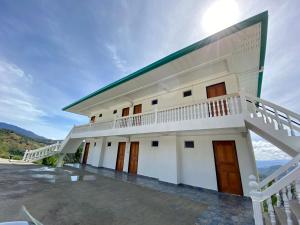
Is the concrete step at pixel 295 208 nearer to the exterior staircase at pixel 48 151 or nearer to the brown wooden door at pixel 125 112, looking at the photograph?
the brown wooden door at pixel 125 112

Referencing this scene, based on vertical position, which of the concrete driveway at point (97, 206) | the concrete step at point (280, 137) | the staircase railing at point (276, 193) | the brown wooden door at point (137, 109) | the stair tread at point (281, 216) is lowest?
the concrete driveway at point (97, 206)

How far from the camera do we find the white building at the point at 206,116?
3814mm

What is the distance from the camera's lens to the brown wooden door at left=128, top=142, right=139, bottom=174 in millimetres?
8976

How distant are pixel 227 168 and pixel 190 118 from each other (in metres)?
Answer: 2.85

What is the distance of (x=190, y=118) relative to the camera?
17.3 ft

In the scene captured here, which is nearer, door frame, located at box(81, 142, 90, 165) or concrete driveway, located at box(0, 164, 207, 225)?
concrete driveway, located at box(0, 164, 207, 225)

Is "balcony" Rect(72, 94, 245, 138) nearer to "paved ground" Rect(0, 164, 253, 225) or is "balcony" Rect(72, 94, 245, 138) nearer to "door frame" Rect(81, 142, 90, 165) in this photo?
"paved ground" Rect(0, 164, 253, 225)

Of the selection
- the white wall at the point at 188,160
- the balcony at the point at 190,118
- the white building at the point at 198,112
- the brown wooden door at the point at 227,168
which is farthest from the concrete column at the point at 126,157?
the brown wooden door at the point at 227,168

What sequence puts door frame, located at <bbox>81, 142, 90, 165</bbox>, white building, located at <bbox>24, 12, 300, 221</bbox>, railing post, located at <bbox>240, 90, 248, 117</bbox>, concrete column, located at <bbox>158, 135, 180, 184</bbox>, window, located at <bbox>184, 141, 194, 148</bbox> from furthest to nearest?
1. door frame, located at <bbox>81, 142, 90, 165</bbox>
2. window, located at <bbox>184, 141, 194, 148</bbox>
3. concrete column, located at <bbox>158, 135, 180, 184</bbox>
4. railing post, located at <bbox>240, 90, 248, 117</bbox>
5. white building, located at <bbox>24, 12, 300, 221</bbox>

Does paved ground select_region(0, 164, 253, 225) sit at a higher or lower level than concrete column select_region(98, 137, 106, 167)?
lower

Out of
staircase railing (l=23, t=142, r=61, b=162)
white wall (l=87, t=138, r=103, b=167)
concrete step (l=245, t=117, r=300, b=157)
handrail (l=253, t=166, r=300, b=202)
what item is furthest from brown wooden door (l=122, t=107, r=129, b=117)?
handrail (l=253, t=166, r=300, b=202)

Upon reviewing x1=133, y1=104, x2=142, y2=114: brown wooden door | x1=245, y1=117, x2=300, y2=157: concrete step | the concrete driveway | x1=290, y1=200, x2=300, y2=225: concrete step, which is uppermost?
x1=133, y1=104, x2=142, y2=114: brown wooden door

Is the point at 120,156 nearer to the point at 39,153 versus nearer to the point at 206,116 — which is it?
the point at 206,116

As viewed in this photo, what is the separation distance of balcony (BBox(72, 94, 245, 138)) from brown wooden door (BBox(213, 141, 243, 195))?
1.99m
